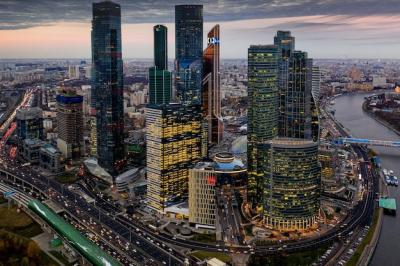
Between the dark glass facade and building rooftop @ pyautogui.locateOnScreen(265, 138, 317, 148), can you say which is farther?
the dark glass facade

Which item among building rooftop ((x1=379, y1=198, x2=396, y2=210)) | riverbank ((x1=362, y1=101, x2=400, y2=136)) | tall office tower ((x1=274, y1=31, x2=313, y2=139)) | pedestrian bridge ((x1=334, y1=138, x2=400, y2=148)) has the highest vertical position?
tall office tower ((x1=274, y1=31, x2=313, y2=139))

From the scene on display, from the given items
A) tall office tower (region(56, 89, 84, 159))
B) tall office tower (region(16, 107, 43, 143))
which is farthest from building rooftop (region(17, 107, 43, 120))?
tall office tower (region(56, 89, 84, 159))

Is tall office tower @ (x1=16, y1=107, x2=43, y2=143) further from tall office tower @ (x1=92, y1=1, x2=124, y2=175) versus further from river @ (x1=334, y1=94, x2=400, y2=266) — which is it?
river @ (x1=334, y1=94, x2=400, y2=266)

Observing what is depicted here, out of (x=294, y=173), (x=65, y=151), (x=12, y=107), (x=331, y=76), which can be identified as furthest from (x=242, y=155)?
(x=331, y=76)

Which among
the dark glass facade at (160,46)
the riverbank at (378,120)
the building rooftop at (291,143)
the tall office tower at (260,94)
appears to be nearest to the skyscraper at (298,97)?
the tall office tower at (260,94)

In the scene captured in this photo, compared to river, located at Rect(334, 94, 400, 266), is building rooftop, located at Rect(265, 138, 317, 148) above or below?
above

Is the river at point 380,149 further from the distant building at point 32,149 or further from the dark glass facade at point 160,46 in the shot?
the distant building at point 32,149

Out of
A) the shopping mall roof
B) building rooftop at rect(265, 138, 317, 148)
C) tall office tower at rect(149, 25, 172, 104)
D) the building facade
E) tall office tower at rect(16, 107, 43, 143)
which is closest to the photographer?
the shopping mall roof
